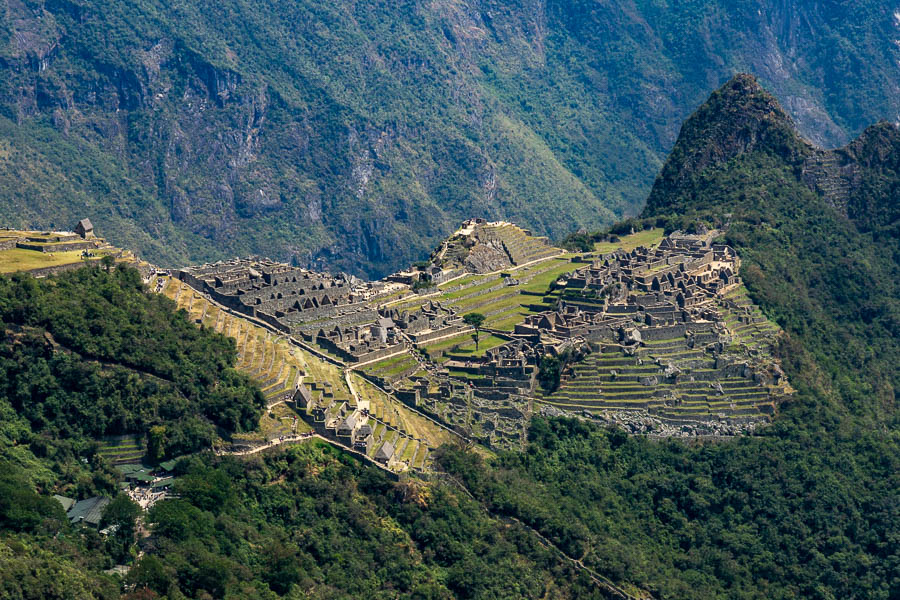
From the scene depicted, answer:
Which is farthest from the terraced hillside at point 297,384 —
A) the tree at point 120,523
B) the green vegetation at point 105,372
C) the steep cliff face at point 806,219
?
the steep cliff face at point 806,219

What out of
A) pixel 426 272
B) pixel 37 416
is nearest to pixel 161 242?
pixel 426 272

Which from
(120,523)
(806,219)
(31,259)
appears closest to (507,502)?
(120,523)

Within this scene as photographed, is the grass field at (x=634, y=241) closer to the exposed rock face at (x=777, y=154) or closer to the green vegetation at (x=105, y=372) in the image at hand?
the exposed rock face at (x=777, y=154)

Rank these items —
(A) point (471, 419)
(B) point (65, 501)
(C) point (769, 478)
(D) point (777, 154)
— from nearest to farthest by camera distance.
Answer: (B) point (65, 501), (A) point (471, 419), (C) point (769, 478), (D) point (777, 154)

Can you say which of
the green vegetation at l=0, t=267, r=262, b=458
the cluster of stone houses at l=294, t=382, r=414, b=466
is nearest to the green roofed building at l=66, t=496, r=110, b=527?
the green vegetation at l=0, t=267, r=262, b=458

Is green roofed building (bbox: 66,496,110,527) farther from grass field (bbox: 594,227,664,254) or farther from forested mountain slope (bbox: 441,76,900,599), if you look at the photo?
grass field (bbox: 594,227,664,254)

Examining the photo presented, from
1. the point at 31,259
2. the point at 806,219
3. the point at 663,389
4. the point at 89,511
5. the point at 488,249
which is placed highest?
the point at 806,219

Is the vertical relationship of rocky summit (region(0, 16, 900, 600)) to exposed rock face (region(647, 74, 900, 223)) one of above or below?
below

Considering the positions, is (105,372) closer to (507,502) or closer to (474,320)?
(507,502)

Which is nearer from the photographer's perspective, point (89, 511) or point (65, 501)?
point (89, 511)

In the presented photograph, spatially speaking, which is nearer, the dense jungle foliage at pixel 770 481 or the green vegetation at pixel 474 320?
the dense jungle foliage at pixel 770 481

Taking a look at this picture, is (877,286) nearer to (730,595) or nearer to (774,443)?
(774,443)
